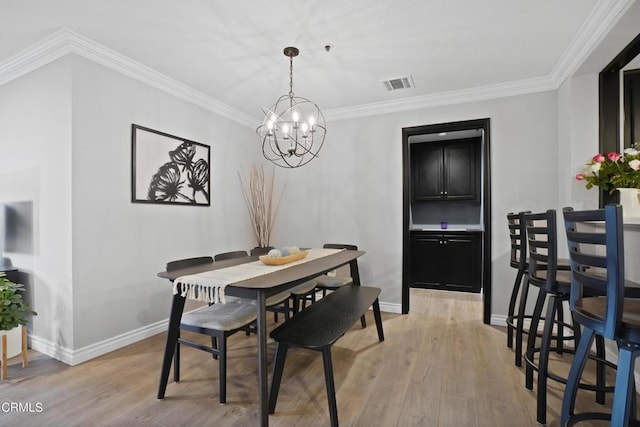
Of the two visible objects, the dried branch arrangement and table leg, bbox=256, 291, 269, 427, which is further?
the dried branch arrangement

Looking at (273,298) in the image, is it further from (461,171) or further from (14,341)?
(461,171)

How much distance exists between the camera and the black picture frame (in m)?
2.95

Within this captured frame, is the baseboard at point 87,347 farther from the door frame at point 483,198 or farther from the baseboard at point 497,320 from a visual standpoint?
the baseboard at point 497,320

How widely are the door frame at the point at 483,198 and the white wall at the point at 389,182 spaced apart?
56 millimetres

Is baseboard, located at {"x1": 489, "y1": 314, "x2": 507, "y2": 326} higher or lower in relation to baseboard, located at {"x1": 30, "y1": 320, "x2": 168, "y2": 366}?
lower

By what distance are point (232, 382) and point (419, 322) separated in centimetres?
212

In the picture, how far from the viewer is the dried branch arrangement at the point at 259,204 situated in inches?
173

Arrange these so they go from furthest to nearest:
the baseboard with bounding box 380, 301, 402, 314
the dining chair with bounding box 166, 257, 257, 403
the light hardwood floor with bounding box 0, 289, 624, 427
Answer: the baseboard with bounding box 380, 301, 402, 314, the dining chair with bounding box 166, 257, 257, 403, the light hardwood floor with bounding box 0, 289, 624, 427

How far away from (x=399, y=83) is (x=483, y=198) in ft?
5.13

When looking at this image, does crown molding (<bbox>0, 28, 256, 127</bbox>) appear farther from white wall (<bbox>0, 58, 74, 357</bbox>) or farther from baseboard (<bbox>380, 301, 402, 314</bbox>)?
baseboard (<bbox>380, 301, 402, 314</bbox>)

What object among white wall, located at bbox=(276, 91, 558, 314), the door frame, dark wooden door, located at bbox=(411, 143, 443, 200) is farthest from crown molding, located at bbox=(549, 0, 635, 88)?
dark wooden door, located at bbox=(411, 143, 443, 200)

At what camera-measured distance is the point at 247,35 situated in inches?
95.7

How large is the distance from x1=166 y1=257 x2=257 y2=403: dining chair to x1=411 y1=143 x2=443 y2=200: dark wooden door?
386 cm

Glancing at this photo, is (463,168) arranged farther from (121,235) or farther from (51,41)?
(51,41)
